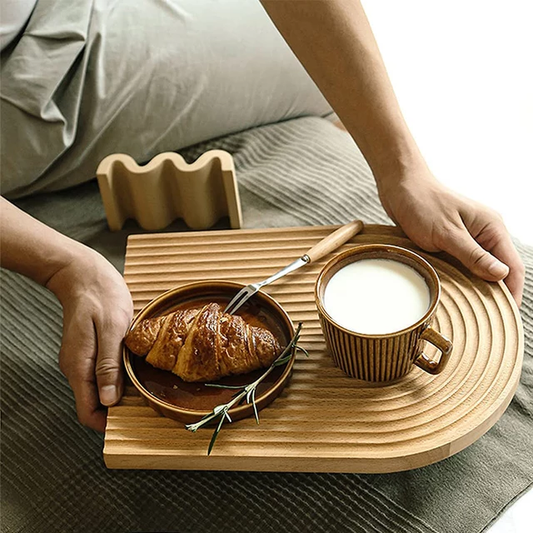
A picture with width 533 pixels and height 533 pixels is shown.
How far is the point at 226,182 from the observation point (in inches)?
46.9

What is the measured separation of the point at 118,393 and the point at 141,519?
170 mm

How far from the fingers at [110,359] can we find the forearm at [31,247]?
5.8 inches

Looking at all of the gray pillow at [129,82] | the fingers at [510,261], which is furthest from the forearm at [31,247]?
the fingers at [510,261]

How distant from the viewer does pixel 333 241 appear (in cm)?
98

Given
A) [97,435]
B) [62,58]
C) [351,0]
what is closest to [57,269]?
[97,435]

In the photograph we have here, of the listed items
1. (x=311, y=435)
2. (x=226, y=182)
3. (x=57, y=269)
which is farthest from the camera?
(x=226, y=182)

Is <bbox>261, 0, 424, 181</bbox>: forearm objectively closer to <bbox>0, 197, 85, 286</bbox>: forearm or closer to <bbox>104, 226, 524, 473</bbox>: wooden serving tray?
<bbox>104, 226, 524, 473</bbox>: wooden serving tray

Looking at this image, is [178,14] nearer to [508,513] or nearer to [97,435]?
[97,435]

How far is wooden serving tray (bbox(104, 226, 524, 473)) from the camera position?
0.77m

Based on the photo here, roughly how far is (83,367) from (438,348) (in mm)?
425

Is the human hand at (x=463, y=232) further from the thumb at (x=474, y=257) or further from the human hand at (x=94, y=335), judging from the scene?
the human hand at (x=94, y=335)

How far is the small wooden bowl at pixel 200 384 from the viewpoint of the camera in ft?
2.61

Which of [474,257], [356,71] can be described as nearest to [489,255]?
[474,257]

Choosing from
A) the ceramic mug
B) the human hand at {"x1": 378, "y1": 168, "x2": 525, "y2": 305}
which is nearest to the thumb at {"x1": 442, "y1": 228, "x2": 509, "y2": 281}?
the human hand at {"x1": 378, "y1": 168, "x2": 525, "y2": 305}
